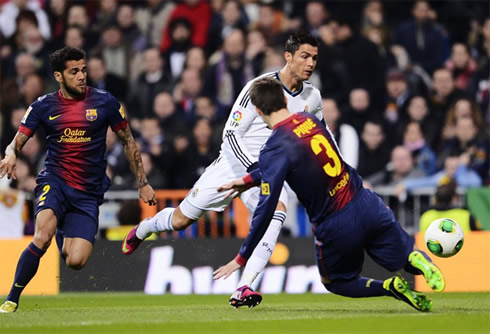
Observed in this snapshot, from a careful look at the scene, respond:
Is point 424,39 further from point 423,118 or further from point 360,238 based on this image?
point 360,238

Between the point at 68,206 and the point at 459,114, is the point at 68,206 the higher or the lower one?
the lower one

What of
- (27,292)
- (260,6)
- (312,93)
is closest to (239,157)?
(312,93)

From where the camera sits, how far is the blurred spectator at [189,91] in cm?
1658

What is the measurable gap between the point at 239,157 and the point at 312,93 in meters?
0.94

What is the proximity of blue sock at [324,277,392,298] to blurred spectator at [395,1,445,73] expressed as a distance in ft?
29.8

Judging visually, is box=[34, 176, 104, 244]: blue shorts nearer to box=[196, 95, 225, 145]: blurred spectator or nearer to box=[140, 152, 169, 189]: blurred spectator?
box=[140, 152, 169, 189]: blurred spectator

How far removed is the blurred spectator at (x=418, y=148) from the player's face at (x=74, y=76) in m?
6.70

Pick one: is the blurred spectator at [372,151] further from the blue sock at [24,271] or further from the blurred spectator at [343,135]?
the blue sock at [24,271]

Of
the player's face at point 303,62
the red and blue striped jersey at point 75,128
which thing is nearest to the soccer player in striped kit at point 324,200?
the player's face at point 303,62

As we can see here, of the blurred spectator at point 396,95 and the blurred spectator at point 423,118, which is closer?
the blurred spectator at point 423,118

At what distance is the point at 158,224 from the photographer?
35.4 feet

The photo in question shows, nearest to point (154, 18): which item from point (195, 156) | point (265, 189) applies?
point (195, 156)

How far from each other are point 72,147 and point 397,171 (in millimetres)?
6208

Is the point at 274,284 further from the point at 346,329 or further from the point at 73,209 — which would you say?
the point at 346,329
